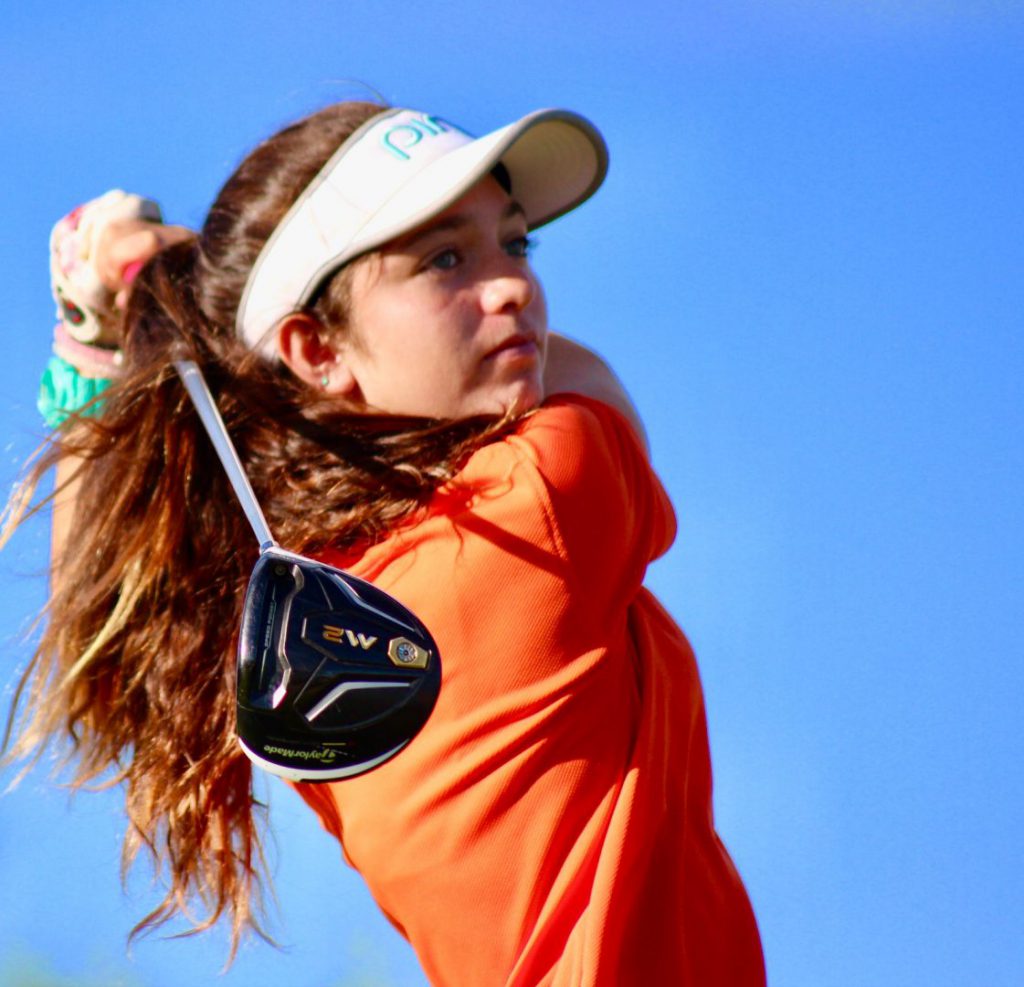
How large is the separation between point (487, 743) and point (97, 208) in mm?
1808

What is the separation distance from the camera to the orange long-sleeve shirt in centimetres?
289

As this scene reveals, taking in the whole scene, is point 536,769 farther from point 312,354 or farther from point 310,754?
point 312,354

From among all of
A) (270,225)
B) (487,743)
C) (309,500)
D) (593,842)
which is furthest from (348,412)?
(593,842)

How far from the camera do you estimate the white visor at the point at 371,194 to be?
10.8 feet

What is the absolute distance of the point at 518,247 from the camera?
3545 mm

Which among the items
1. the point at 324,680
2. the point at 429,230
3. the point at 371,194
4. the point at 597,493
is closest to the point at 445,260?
the point at 429,230

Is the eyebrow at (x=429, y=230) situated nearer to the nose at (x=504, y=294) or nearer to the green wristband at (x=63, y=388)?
the nose at (x=504, y=294)

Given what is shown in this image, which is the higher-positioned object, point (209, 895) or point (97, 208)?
point (97, 208)

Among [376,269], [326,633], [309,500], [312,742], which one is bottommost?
[312,742]

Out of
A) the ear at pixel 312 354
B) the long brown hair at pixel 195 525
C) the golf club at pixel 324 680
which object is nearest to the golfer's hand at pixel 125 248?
the long brown hair at pixel 195 525

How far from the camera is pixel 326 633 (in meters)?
2.43

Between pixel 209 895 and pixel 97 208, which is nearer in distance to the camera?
pixel 209 895

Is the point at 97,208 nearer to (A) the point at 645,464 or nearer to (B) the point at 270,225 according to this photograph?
(B) the point at 270,225

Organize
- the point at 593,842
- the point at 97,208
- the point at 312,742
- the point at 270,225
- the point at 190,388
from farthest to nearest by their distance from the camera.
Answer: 1. the point at 97,208
2. the point at 270,225
3. the point at 190,388
4. the point at 593,842
5. the point at 312,742
